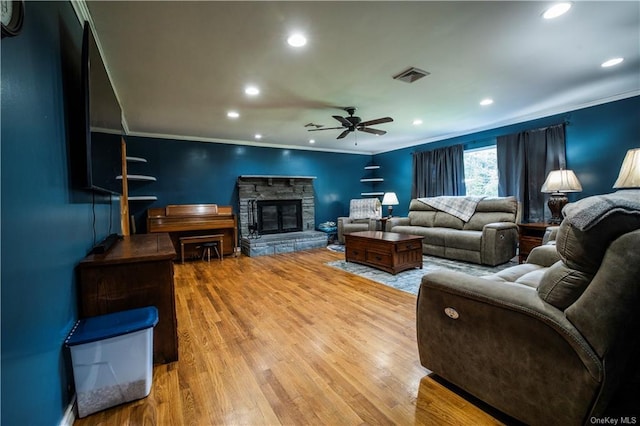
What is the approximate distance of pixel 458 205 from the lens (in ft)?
17.0

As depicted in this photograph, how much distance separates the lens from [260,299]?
3.09 metres

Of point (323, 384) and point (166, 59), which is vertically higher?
point (166, 59)

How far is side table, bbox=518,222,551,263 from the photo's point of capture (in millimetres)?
3904

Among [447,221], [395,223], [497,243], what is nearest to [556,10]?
[497,243]

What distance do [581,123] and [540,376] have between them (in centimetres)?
454

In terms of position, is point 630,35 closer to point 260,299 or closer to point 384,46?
point 384,46

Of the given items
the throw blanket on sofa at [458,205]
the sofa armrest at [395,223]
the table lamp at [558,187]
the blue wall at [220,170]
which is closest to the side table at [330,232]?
the blue wall at [220,170]

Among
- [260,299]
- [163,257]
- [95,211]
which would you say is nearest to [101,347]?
[163,257]

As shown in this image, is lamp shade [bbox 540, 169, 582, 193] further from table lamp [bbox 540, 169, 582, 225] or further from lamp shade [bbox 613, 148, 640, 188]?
lamp shade [bbox 613, 148, 640, 188]

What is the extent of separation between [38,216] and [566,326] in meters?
2.16

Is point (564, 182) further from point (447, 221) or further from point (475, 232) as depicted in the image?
point (447, 221)

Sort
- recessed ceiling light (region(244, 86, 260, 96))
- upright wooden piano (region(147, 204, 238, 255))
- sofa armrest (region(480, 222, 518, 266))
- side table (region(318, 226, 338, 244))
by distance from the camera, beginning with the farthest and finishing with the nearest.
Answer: side table (region(318, 226, 338, 244)) → upright wooden piano (region(147, 204, 238, 255)) → sofa armrest (region(480, 222, 518, 266)) → recessed ceiling light (region(244, 86, 260, 96))

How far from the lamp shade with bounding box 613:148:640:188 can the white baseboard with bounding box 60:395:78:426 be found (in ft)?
15.8

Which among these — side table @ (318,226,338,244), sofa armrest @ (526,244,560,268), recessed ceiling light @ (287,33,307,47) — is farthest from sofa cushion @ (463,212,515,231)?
recessed ceiling light @ (287,33,307,47)
